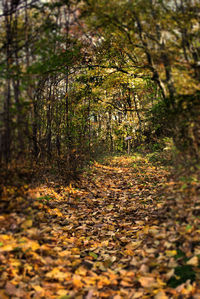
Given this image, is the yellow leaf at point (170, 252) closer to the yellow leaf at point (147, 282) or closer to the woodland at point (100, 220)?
the woodland at point (100, 220)

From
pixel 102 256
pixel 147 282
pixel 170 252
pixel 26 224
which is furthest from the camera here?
pixel 102 256

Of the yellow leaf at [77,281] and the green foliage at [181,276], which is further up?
the green foliage at [181,276]

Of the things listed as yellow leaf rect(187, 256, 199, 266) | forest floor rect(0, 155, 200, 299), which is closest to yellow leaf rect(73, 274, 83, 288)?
forest floor rect(0, 155, 200, 299)

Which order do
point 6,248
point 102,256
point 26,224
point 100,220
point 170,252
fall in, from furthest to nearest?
point 100,220 < point 102,256 < point 26,224 < point 170,252 < point 6,248

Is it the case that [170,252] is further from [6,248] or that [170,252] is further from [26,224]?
[6,248]

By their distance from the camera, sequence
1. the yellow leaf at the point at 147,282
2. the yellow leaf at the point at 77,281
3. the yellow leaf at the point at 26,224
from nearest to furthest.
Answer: the yellow leaf at the point at 147,282, the yellow leaf at the point at 77,281, the yellow leaf at the point at 26,224

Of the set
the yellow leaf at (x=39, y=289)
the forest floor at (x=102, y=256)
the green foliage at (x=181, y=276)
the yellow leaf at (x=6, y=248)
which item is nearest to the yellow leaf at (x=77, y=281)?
the forest floor at (x=102, y=256)

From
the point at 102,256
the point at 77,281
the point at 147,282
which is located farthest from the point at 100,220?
the point at 147,282

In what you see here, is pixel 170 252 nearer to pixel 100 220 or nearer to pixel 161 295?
pixel 161 295

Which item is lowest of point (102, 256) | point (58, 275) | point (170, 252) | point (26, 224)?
point (102, 256)

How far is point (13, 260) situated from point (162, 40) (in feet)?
11.3

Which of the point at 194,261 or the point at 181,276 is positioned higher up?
the point at 194,261

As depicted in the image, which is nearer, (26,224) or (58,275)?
(58,275)

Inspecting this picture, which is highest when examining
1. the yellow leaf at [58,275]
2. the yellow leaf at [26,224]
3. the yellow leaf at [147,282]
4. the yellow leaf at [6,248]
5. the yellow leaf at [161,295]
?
the yellow leaf at [26,224]
